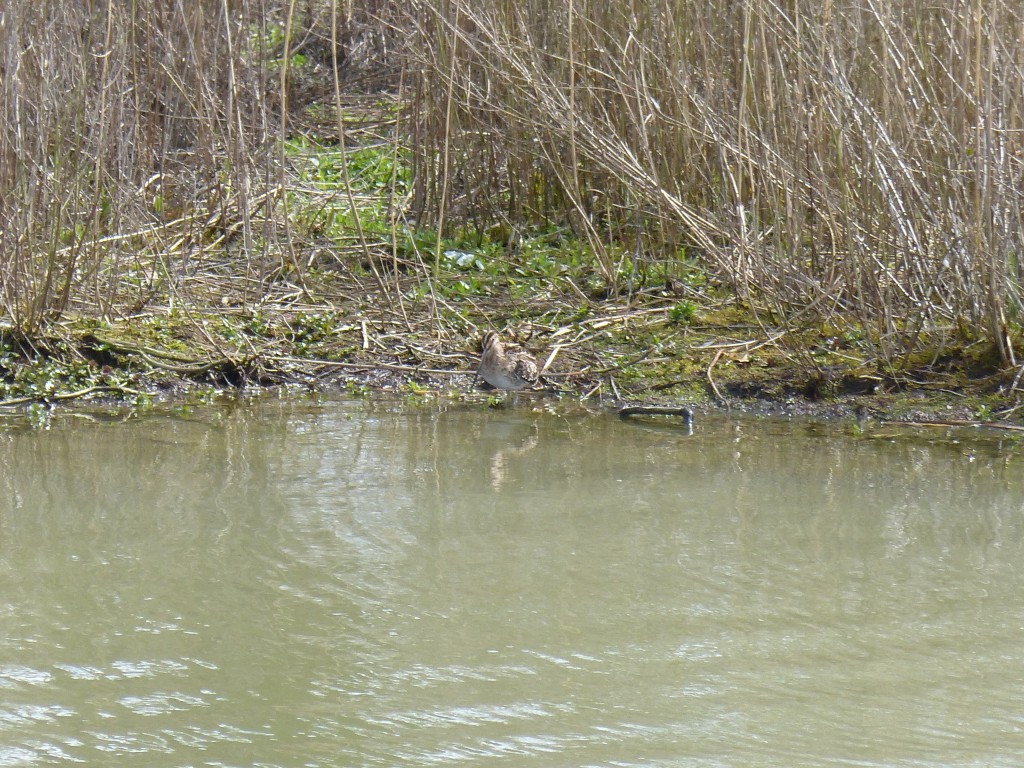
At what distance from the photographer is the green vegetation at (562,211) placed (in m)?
5.43

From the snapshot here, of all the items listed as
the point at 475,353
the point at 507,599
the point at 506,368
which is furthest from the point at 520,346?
the point at 507,599

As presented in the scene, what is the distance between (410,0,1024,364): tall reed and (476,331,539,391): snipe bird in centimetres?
86

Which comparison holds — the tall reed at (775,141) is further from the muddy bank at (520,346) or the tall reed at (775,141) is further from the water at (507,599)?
the water at (507,599)

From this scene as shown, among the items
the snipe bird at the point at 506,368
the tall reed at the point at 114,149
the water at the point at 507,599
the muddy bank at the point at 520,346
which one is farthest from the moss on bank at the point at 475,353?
the water at the point at 507,599

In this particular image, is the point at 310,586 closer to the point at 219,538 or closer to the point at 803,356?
the point at 219,538

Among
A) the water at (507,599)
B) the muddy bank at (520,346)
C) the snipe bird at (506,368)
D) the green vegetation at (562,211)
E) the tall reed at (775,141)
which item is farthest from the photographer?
the snipe bird at (506,368)

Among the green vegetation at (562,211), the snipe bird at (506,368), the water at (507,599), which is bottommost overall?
the water at (507,599)

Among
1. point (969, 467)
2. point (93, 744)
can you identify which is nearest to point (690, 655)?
point (93, 744)

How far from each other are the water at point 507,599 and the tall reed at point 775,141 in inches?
33.0

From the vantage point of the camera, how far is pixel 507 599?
3.38 metres

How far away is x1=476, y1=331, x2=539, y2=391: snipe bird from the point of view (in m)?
5.91

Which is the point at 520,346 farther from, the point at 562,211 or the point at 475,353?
the point at 562,211

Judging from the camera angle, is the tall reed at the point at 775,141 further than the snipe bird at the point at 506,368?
No

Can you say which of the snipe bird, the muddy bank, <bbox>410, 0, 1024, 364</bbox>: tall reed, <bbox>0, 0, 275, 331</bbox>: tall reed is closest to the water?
the muddy bank
